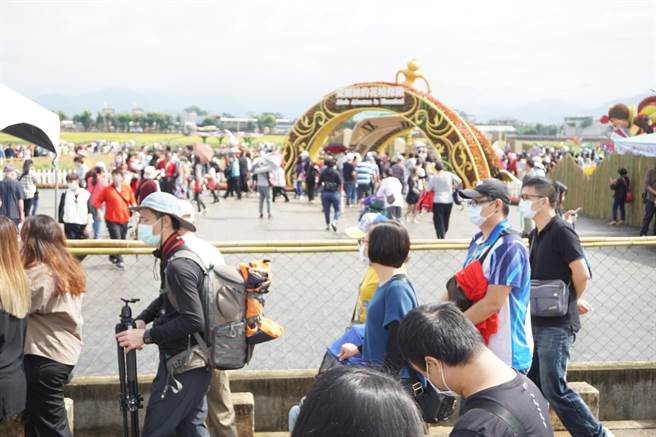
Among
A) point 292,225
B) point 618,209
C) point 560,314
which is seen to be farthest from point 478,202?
point 618,209

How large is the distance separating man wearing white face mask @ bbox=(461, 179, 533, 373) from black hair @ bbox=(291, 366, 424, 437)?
84.2 inches

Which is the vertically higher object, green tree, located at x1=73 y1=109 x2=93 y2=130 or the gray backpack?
green tree, located at x1=73 y1=109 x2=93 y2=130

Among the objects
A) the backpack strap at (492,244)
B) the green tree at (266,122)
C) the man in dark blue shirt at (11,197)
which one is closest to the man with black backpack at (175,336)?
the backpack strap at (492,244)

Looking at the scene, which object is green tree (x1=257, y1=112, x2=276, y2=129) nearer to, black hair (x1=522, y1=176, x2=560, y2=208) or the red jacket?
the red jacket

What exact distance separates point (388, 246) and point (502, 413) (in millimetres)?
1423

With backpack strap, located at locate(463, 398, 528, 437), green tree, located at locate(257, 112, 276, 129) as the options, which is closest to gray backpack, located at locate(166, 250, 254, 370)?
backpack strap, located at locate(463, 398, 528, 437)

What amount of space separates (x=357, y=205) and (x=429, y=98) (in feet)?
14.7

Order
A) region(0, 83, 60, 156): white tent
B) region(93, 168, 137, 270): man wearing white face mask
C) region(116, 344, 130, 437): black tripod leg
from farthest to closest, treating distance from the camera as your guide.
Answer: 1. region(93, 168, 137, 270): man wearing white face mask
2. region(0, 83, 60, 156): white tent
3. region(116, 344, 130, 437): black tripod leg

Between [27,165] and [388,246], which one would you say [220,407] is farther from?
[27,165]

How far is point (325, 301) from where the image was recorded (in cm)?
890

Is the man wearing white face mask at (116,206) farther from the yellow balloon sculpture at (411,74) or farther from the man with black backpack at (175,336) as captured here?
the yellow balloon sculpture at (411,74)

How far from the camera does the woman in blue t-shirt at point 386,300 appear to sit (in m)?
3.55

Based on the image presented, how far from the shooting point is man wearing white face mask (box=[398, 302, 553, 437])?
2.42 meters

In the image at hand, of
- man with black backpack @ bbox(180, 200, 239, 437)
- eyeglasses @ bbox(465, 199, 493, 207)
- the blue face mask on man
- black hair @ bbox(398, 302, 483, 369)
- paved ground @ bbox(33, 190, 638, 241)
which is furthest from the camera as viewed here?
paved ground @ bbox(33, 190, 638, 241)
